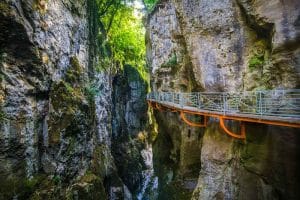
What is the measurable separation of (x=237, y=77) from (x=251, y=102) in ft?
5.11

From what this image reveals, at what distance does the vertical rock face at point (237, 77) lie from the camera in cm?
794

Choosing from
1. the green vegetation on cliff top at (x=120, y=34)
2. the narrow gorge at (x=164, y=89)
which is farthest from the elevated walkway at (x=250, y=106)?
the green vegetation on cliff top at (x=120, y=34)

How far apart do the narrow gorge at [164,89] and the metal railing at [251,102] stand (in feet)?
0.72

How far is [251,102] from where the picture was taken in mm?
8812

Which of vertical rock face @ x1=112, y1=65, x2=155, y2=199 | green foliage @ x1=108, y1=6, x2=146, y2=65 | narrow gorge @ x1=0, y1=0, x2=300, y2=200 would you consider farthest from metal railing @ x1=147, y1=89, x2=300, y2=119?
green foliage @ x1=108, y1=6, x2=146, y2=65

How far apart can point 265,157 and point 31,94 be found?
28.5ft

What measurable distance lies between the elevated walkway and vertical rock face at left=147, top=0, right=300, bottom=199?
0.45 metres

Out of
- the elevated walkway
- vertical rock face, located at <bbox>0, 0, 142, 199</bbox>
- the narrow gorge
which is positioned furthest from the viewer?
vertical rock face, located at <bbox>0, 0, 142, 199</bbox>

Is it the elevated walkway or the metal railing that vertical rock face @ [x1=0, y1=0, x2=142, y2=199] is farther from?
the metal railing

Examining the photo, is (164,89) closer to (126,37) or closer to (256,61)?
(256,61)

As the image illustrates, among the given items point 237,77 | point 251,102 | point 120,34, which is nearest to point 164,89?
point 237,77

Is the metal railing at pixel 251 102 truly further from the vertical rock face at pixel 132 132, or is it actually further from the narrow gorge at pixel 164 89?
the vertical rock face at pixel 132 132

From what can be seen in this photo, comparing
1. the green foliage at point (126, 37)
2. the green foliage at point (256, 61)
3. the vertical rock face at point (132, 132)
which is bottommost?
the vertical rock face at point (132, 132)

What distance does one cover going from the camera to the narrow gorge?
8.23 metres
